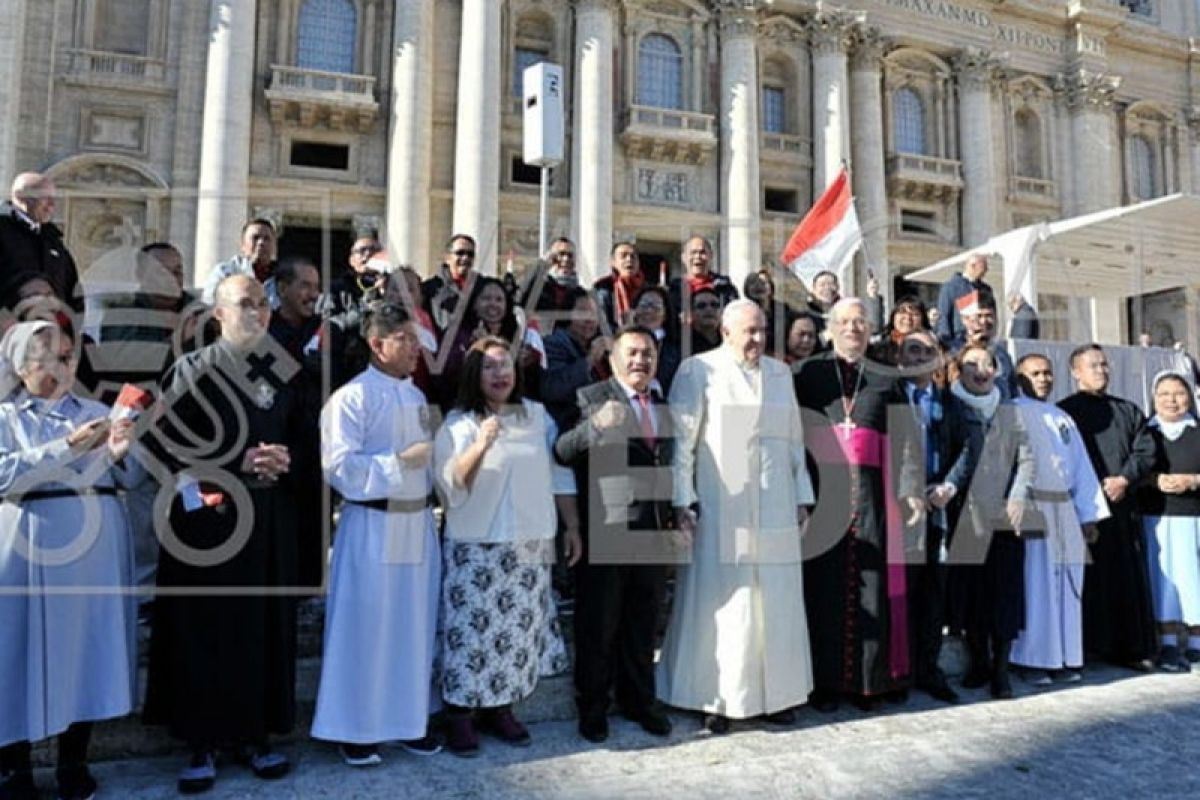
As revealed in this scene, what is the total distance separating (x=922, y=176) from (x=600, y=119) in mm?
11072

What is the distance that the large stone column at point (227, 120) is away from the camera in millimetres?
18062

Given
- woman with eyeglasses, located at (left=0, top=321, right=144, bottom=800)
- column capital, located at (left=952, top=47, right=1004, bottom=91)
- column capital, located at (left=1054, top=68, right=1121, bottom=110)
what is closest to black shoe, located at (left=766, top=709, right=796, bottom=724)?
woman with eyeglasses, located at (left=0, top=321, right=144, bottom=800)

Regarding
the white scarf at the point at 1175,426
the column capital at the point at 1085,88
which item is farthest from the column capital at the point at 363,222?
the column capital at the point at 1085,88

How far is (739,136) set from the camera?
75.2ft

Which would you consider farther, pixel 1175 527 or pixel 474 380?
pixel 1175 527

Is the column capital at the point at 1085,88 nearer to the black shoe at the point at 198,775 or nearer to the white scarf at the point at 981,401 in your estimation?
the white scarf at the point at 981,401

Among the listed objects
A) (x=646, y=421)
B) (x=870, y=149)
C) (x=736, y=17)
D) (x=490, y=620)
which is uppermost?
(x=736, y=17)

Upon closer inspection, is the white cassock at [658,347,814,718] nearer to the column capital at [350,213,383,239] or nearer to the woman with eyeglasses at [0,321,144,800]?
the woman with eyeglasses at [0,321,144,800]

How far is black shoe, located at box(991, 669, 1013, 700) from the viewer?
4.78 m

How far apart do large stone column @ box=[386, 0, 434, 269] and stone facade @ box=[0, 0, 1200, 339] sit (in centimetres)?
6

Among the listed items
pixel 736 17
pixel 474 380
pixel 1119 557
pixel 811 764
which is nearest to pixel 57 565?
pixel 474 380

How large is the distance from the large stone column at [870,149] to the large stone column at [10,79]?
21.3 meters

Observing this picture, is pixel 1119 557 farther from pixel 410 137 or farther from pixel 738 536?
pixel 410 137

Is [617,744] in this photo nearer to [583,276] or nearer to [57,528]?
[57,528]
